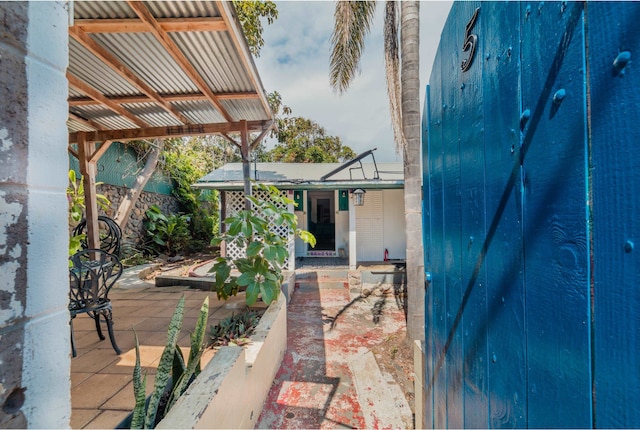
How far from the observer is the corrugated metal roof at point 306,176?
24.3 ft

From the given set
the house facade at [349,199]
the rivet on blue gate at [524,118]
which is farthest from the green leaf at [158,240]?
the rivet on blue gate at [524,118]

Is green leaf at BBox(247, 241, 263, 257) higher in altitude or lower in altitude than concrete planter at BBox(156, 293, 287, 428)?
higher

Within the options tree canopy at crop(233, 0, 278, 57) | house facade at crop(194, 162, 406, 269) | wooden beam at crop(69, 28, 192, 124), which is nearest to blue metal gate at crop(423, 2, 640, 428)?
wooden beam at crop(69, 28, 192, 124)

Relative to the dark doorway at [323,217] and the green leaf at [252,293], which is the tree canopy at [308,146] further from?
the green leaf at [252,293]

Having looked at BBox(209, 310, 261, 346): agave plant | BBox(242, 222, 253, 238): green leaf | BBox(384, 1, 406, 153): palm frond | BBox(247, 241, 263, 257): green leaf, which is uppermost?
BBox(384, 1, 406, 153): palm frond

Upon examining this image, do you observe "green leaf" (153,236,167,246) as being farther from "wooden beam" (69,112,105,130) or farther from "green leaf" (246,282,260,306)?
"green leaf" (246,282,260,306)

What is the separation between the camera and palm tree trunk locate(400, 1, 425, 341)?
346 cm

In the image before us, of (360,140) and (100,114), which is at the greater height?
(360,140)

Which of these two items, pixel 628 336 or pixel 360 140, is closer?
pixel 628 336

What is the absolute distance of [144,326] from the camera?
295cm

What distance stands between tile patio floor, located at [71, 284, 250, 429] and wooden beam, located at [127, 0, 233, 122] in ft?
8.90

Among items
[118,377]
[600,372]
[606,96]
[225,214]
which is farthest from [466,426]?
[225,214]

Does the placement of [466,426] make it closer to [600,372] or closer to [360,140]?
[600,372]

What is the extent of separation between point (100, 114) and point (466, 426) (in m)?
5.30
